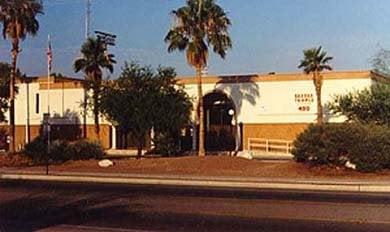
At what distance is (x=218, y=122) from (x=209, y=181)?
1507 inches

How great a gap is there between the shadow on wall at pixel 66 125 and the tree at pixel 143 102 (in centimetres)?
2663

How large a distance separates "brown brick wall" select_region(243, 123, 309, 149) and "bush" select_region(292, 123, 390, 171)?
29781mm

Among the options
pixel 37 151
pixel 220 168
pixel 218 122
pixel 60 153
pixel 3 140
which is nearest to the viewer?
pixel 220 168

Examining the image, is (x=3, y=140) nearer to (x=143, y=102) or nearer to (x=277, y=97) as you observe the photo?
(x=277, y=97)

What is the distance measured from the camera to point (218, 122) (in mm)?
68625

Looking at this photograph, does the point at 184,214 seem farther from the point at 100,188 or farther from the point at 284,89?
the point at 284,89

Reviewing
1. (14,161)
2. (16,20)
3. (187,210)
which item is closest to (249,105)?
(16,20)

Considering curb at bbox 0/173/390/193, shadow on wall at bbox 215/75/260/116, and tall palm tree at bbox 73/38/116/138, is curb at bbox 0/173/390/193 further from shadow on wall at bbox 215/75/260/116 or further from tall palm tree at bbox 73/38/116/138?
shadow on wall at bbox 215/75/260/116

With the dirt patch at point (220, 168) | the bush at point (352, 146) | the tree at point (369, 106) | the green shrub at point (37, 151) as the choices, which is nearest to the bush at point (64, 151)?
the green shrub at point (37, 151)

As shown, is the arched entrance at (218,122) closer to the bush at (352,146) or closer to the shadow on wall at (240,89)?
the shadow on wall at (240,89)

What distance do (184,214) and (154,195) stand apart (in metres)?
6.10

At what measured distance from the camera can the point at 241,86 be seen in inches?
2611

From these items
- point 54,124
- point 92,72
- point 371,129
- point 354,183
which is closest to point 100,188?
point 354,183

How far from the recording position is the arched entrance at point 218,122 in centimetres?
6731
